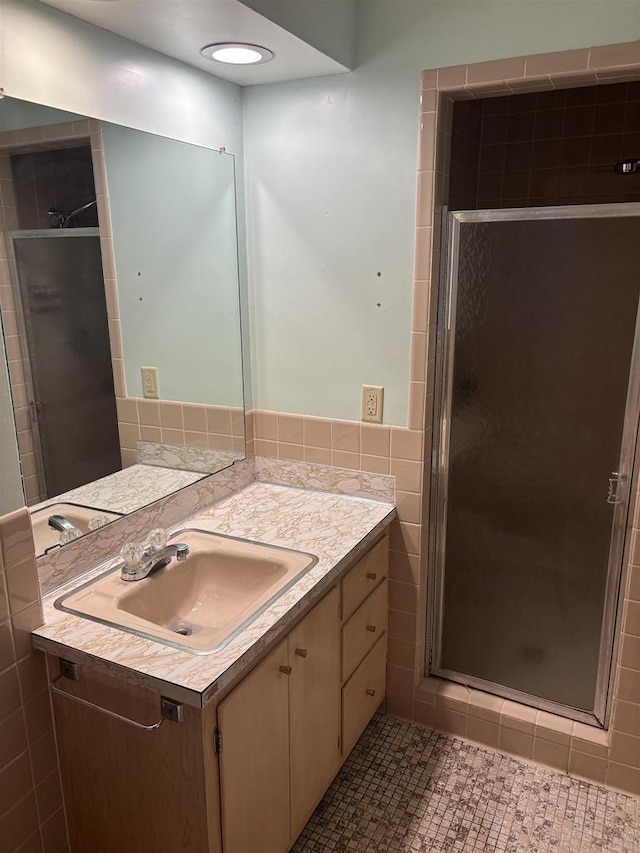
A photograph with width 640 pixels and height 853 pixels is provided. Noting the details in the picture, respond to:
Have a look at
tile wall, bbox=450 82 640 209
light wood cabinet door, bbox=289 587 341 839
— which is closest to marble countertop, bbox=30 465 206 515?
light wood cabinet door, bbox=289 587 341 839

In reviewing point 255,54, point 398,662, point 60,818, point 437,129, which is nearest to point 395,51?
point 437,129

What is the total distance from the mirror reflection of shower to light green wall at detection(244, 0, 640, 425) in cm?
69

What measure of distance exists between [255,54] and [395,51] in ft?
1.35

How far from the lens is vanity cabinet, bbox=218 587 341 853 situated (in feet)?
4.64

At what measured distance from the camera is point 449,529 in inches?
89.0

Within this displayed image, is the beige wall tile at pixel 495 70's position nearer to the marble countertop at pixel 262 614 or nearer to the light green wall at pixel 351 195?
the light green wall at pixel 351 195

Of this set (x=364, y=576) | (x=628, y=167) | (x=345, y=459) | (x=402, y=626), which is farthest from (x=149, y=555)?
(x=628, y=167)

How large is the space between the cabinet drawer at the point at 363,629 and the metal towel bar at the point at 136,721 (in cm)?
70

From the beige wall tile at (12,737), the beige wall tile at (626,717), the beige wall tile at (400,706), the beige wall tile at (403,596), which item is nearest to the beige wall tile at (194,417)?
the beige wall tile at (403,596)

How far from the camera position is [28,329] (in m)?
1.48

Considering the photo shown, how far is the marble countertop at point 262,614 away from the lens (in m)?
1.29

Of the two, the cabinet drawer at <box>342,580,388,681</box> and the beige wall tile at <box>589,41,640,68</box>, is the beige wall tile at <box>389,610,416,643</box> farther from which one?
the beige wall tile at <box>589,41,640,68</box>

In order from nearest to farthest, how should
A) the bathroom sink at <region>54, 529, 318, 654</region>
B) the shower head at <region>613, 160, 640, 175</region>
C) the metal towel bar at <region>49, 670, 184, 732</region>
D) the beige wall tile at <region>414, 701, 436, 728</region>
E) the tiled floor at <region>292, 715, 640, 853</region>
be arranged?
the metal towel bar at <region>49, 670, 184, 732</region> → the bathroom sink at <region>54, 529, 318, 654</region> → the tiled floor at <region>292, 715, 640, 853</region> → the beige wall tile at <region>414, 701, 436, 728</region> → the shower head at <region>613, 160, 640, 175</region>

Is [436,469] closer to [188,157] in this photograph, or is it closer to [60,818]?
[188,157]
